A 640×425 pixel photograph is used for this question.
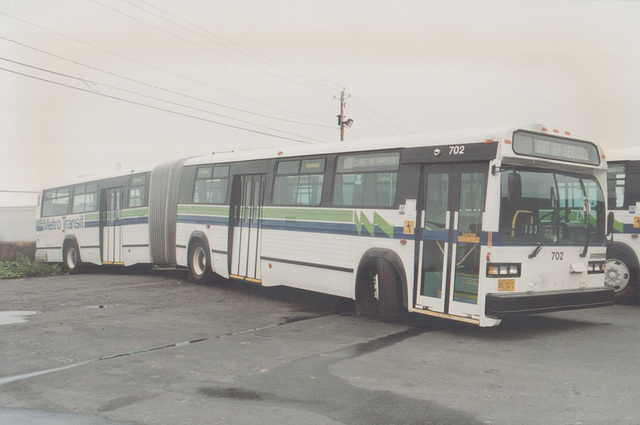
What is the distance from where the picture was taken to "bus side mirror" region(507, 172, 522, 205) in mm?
8625

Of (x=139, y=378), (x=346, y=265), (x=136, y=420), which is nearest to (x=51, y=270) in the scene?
(x=346, y=265)

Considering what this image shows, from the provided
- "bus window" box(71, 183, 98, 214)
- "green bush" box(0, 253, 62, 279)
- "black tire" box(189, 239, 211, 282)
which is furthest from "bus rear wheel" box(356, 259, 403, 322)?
"green bush" box(0, 253, 62, 279)

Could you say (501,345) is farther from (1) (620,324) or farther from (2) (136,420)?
(2) (136,420)

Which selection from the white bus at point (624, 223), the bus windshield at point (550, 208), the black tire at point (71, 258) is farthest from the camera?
the black tire at point (71, 258)

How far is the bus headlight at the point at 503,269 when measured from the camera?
337 inches

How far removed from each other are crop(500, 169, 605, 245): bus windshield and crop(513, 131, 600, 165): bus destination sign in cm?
25

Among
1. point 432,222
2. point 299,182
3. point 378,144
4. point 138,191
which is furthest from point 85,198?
point 432,222

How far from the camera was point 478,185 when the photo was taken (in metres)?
8.88

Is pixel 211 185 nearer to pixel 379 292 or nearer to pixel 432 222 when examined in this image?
pixel 379 292

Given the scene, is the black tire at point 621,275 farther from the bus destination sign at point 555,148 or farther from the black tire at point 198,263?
the black tire at point 198,263

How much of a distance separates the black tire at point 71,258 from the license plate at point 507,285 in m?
17.6

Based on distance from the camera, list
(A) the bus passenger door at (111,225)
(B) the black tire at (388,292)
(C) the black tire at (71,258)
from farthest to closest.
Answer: (C) the black tire at (71,258) → (A) the bus passenger door at (111,225) → (B) the black tire at (388,292)

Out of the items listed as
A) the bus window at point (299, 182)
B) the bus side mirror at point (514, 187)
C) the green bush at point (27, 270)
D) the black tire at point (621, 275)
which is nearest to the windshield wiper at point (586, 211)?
the bus side mirror at point (514, 187)

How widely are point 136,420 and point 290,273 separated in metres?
6.95
